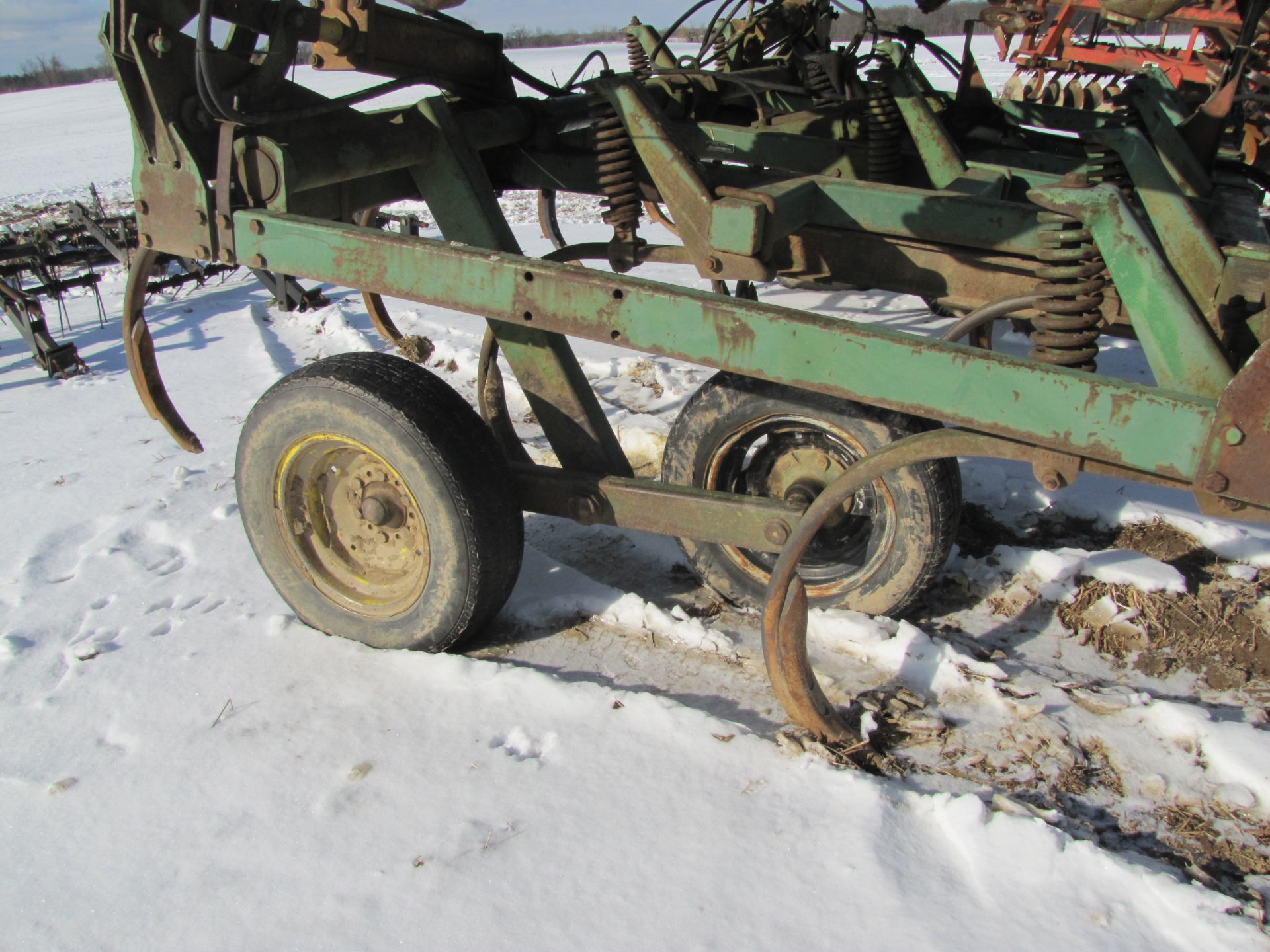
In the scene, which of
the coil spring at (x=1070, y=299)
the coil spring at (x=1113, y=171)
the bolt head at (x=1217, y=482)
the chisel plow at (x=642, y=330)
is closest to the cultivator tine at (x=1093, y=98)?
the chisel plow at (x=642, y=330)

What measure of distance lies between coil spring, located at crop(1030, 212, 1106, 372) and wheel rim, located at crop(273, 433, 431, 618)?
6.01 feet

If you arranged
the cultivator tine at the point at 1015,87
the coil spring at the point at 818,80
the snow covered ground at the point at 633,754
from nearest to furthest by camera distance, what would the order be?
the snow covered ground at the point at 633,754, the coil spring at the point at 818,80, the cultivator tine at the point at 1015,87

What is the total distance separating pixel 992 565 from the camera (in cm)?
352

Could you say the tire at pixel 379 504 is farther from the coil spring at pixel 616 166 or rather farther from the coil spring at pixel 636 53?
the coil spring at pixel 636 53

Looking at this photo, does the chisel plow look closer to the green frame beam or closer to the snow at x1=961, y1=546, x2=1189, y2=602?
the green frame beam

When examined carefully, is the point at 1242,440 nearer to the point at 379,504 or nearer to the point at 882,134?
the point at 379,504

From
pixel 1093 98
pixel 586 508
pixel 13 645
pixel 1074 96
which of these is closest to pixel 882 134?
pixel 586 508

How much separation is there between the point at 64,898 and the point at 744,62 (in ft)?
17.1

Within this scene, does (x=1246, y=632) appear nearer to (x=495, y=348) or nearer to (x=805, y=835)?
(x=805, y=835)

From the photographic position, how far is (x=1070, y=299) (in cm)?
234

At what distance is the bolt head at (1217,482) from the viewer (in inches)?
78.5

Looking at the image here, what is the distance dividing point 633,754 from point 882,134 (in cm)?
311

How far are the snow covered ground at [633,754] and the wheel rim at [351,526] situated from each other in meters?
0.19

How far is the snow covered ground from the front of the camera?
7.06ft
